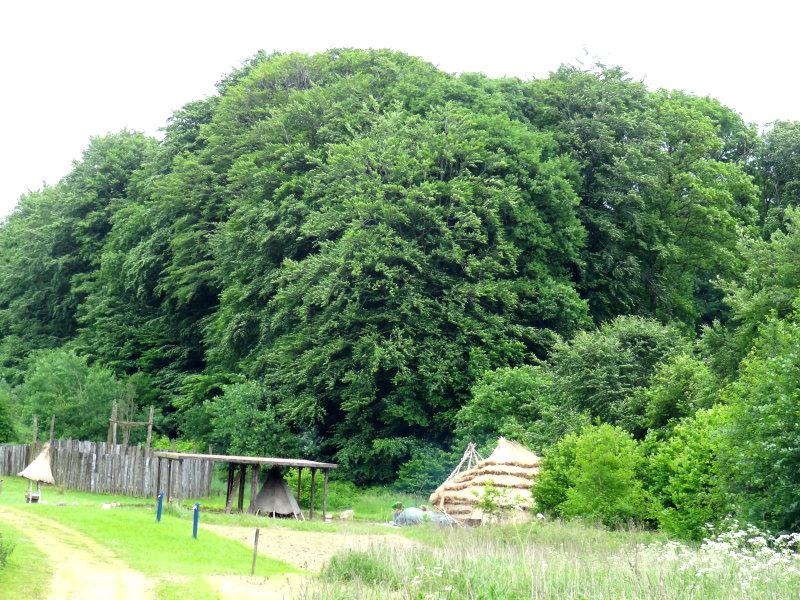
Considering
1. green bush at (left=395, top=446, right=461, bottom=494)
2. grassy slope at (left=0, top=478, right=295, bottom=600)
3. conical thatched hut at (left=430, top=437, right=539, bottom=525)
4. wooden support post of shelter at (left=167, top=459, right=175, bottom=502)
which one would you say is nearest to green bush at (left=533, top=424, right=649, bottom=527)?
conical thatched hut at (left=430, top=437, right=539, bottom=525)

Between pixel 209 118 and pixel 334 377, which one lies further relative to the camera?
pixel 209 118

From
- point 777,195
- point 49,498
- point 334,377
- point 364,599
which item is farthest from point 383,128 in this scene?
point 364,599

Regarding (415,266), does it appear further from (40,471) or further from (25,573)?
(25,573)

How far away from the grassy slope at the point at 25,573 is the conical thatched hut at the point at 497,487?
1264 cm

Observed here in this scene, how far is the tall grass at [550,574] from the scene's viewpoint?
1330cm

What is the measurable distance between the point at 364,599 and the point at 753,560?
5125mm

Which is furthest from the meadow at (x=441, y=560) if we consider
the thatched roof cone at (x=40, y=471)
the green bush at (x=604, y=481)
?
the thatched roof cone at (x=40, y=471)

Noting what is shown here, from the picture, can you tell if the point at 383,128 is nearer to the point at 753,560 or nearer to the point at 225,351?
the point at 225,351

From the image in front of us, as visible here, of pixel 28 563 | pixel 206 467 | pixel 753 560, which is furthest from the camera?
pixel 206 467

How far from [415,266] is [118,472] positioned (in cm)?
1292

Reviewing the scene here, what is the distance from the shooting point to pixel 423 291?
41.8m

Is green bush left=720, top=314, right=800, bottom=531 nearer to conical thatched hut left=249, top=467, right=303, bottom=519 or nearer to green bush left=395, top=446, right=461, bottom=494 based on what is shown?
conical thatched hut left=249, top=467, right=303, bottom=519

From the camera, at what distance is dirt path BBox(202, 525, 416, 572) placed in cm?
2442

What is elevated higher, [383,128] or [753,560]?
[383,128]
